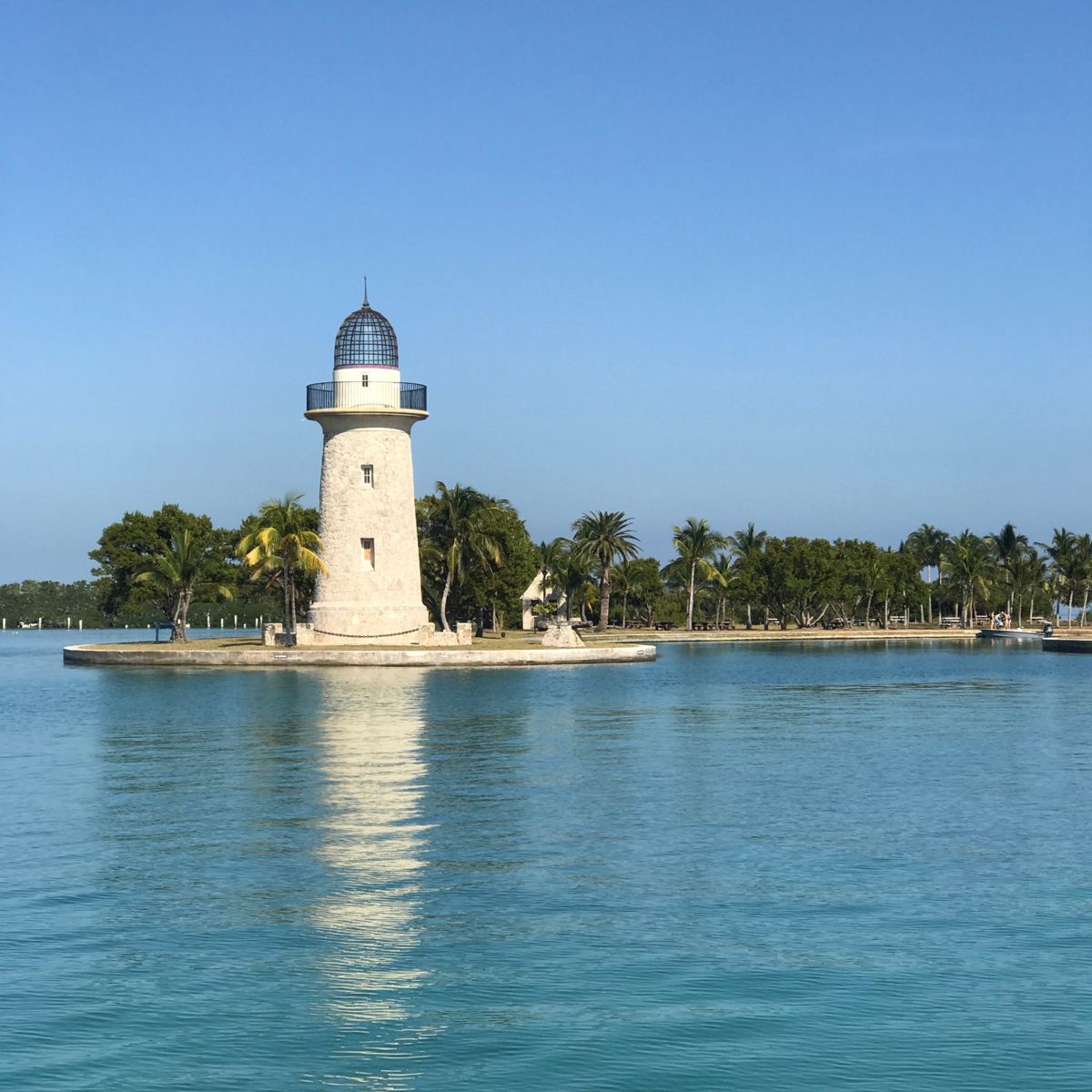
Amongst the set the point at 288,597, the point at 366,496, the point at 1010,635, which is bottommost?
the point at 1010,635

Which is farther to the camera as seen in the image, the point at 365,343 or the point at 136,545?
the point at 136,545

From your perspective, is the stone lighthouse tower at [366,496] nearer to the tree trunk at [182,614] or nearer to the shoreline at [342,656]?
the shoreline at [342,656]

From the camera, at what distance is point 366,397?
65.9 meters

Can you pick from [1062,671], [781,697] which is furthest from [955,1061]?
[1062,671]

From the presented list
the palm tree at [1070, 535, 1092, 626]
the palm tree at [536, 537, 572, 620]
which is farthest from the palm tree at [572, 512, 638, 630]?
the palm tree at [1070, 535, 1092, 626]

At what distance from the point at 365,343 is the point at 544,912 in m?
51.6

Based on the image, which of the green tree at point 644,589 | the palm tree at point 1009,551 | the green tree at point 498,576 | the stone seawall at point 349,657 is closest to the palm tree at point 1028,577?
the palm tree at point 1009,551

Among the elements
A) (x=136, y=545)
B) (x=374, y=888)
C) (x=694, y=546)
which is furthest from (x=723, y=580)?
(x=374, y=888)

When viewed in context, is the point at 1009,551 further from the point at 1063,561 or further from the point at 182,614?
the point at 182,614

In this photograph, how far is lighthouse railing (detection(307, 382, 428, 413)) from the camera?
216 ft

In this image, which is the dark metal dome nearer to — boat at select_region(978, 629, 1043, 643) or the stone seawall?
the stone seawall

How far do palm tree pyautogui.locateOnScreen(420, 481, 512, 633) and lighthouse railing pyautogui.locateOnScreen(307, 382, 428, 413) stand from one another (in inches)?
642

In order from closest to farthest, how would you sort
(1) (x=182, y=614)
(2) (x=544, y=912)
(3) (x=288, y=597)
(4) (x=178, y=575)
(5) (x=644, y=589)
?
(2) (x=544, y=912) < (3) (x=288, y=597) < (4) (x=178, y=575) < (1) (x=182, y=614) < (5) (x=644, y=589)

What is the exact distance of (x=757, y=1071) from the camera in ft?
40.3
